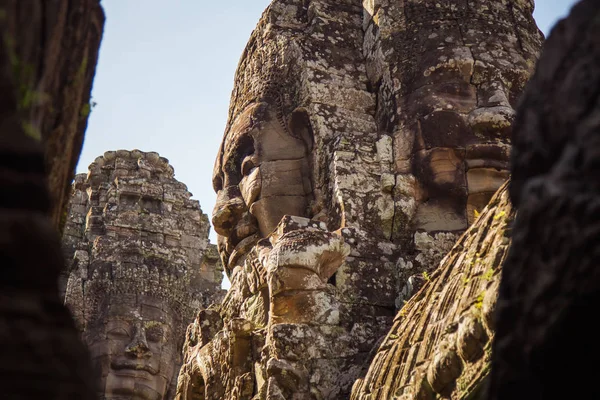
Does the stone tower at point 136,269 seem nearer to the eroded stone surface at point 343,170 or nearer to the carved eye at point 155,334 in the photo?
the carved eye at point 155,334

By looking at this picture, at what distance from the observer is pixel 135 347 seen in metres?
22.3

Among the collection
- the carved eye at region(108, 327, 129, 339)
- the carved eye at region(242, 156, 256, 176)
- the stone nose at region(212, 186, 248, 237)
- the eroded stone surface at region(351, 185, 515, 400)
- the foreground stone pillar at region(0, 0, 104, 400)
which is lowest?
the foreground stone pillar at region(0, 0, 104, 400)

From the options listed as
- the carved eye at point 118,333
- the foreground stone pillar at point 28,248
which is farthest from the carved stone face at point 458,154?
the carved eye at point 118,333

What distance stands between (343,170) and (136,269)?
528 inches

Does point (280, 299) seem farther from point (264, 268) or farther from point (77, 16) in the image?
point (77, 16)

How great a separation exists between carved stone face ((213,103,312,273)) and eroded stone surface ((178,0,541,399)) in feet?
0.05

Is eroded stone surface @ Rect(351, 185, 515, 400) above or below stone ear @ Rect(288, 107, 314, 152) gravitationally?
below

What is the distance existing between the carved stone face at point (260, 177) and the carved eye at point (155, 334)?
33.5 ft

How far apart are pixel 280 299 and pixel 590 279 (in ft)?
23.4

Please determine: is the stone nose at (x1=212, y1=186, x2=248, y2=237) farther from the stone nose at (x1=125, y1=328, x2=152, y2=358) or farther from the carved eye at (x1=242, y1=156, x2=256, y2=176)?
the stone nose at (x1=125, y1=328, x2=152, y2=358)

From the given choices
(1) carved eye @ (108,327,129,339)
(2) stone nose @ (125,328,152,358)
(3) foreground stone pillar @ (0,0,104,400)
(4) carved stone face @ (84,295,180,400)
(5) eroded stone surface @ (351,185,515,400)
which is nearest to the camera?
(3) foreground stone pillar @ (0,0,104,400)

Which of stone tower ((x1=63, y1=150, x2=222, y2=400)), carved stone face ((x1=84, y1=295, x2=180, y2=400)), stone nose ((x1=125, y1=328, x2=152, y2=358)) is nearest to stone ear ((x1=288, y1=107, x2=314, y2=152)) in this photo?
carved stone face ((x1=84, y1=295, x2=180, y2=400))

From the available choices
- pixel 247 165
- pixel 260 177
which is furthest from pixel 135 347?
pixel 260 177

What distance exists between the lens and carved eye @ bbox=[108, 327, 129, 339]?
74.0 feet
